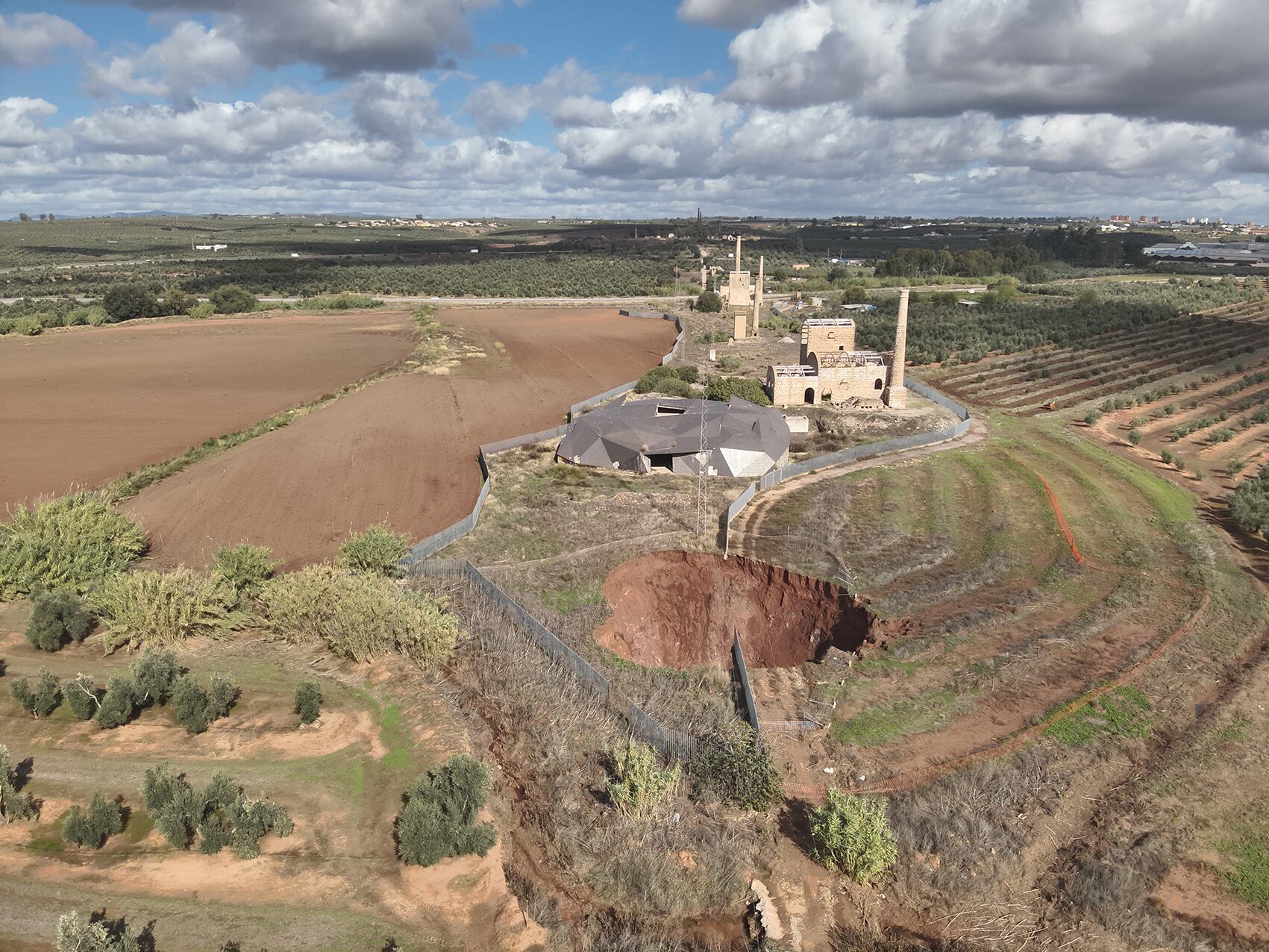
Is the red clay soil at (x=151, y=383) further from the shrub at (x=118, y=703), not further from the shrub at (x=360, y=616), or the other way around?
the shrub at (x=118, y=703)

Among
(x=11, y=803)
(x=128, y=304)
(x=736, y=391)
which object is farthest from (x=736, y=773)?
(x=128, y=304)

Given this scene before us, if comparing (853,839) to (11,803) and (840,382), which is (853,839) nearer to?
(11,803)

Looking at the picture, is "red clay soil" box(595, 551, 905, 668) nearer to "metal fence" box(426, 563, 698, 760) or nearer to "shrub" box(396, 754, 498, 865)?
"metal fence" box(426, 563, 698, 760)

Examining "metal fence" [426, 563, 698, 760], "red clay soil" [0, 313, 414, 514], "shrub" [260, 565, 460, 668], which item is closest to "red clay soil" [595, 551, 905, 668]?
"metal fence" [426, 563, 698, 760]

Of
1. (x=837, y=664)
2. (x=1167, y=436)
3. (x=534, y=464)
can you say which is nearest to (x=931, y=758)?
(x=837, y=664)

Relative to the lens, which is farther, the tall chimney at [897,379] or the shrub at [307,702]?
the tall chimney at [897,379]

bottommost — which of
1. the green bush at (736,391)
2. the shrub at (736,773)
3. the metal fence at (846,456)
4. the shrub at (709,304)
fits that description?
the shrub at (736,773)

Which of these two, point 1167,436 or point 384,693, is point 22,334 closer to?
point 384,693

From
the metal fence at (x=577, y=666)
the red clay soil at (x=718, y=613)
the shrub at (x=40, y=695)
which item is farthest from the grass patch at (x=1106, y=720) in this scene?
the shrub at (x=40, y=695)
